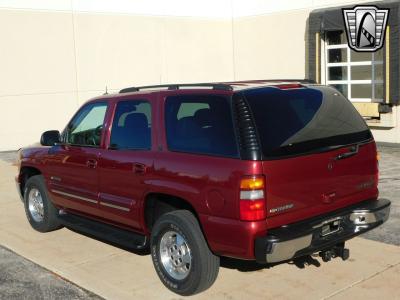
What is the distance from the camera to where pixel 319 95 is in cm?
474

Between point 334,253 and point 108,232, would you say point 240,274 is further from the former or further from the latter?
point 108,232

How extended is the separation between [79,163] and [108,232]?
2.71 feet

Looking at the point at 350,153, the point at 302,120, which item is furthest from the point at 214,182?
the point at 350,153

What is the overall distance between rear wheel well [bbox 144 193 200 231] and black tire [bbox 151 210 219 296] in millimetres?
123

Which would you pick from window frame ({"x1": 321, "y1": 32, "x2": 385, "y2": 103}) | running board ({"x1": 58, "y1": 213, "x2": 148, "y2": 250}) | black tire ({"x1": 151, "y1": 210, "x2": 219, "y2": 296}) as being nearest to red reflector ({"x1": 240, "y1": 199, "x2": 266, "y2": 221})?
black tire ({"x1": 151, "y1": 210, "x2": 219, "y2": 296})

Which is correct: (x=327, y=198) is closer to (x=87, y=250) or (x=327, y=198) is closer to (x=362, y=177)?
(x=362, y=177)

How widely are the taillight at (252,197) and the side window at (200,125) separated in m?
0.26

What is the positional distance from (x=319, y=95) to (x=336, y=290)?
168 cm

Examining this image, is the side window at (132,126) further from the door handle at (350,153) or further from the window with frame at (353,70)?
the window with frame at (353,70)

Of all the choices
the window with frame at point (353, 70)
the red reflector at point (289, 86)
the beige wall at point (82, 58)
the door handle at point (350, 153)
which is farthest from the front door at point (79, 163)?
the window with frame at point (353, 70)

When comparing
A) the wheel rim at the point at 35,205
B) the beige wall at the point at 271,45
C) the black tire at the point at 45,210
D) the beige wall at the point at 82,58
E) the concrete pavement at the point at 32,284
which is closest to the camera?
the concrete pavement at the point at 32,284

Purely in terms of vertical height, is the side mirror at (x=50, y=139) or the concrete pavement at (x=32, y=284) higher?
the side mirror at (x=50, y=139)

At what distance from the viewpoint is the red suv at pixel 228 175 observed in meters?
4.02

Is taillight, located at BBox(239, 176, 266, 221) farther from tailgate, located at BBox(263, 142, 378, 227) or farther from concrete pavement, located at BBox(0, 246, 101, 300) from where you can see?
concrete pavement, located at BBox(0, 246, 101, 300)
